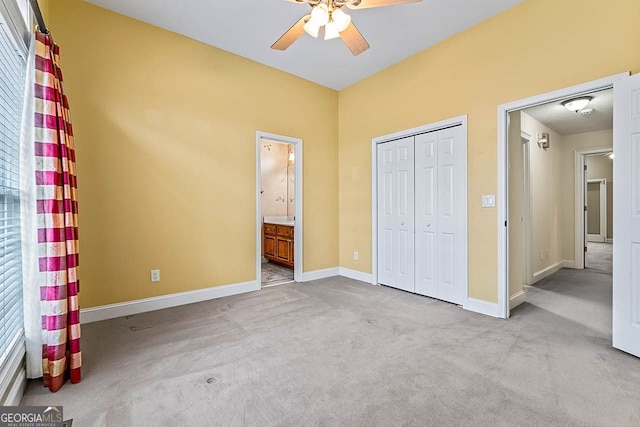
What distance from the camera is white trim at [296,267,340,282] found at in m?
4.30

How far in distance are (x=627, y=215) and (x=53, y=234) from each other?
3.96m

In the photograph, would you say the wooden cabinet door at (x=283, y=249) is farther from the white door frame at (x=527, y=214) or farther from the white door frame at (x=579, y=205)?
the white door frame at (x=579, y=205)

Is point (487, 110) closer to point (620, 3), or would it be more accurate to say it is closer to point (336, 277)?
point (620, 3)

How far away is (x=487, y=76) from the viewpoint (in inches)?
115

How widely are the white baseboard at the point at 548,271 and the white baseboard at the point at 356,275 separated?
256 centimetres

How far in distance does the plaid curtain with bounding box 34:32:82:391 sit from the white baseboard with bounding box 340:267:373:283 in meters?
3.33

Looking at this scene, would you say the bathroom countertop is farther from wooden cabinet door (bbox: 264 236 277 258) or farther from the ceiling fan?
the ceiling fan

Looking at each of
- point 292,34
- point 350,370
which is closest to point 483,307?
point 350,370

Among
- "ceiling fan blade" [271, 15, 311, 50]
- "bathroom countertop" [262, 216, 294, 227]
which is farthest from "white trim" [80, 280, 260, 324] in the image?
"ceiling fan blade" [271, 15, 311, 50]

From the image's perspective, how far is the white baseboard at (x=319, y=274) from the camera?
430 cm

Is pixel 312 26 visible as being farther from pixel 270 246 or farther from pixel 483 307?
pixel 270 246

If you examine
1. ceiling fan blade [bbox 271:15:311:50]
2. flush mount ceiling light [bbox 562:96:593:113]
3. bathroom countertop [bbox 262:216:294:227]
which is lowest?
bathroom countertop [bbox 262:216:294:227]

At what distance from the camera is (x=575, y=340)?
2344 millimetres

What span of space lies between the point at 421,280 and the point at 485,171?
1511 mm
